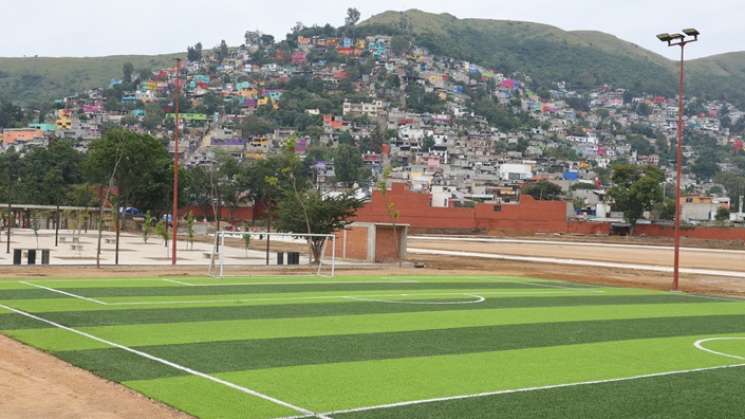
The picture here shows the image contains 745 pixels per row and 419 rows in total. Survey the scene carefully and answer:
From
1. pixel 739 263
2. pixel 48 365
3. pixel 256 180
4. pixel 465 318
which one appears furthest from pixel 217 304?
pixel 256 180

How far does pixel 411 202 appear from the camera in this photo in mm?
113062

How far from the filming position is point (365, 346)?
55.8ft

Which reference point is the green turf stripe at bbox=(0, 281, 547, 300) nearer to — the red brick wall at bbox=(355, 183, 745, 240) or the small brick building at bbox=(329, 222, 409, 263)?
the small brick building at bbox=(329, 222, 409, 263)

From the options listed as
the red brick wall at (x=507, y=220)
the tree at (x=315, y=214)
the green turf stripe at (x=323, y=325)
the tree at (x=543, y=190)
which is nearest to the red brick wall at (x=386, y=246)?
the tree at (x=315, y=214)

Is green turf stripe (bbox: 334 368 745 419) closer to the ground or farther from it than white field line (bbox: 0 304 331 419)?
farther from it

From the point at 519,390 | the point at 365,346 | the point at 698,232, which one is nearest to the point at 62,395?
the point at 519,390

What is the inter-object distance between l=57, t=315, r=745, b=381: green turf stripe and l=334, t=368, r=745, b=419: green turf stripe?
11.7 feet

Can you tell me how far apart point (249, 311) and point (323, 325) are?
9.93ft

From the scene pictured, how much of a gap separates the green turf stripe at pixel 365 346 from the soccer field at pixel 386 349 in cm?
4

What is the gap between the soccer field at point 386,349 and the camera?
1216 cm

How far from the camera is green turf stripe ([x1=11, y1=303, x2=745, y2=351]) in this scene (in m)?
16.9

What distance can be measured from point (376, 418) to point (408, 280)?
1002 inches

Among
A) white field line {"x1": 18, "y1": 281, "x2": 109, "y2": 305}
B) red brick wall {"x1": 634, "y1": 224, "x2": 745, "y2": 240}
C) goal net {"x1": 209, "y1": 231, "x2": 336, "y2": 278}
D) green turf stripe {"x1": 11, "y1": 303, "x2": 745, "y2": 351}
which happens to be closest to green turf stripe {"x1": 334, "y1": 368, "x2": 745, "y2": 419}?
green turf stripe {"x1": 11, "y1": 303, "x2": 745, "y2": 351}

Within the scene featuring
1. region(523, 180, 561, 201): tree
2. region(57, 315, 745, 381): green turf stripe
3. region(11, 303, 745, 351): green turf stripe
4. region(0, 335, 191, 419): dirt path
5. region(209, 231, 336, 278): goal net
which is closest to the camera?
region(0, 335, 191, 419): dirt path
